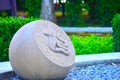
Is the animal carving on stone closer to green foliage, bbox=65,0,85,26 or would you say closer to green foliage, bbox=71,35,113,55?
green foliage, bbox=71,35,113,55

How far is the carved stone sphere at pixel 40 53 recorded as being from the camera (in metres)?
5.82

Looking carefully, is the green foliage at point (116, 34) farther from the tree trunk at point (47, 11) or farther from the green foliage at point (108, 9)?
the green foliage at point (108, 9)

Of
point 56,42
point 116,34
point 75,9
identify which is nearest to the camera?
point 56,42

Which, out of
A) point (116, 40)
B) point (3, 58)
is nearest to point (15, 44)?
point (3, 58)

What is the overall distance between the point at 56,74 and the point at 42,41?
1.79 ft

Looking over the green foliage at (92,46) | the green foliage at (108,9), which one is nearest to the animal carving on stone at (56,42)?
the green foliage at (92,46)

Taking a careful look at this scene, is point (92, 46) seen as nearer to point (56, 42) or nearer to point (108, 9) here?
point (56, 42)

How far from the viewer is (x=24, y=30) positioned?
6.11 m

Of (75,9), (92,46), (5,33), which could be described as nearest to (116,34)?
(92,46)

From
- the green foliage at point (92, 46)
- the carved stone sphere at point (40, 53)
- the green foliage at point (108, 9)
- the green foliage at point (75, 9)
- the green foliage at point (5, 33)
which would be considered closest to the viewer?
the carved stone sphere at point (40, 53)

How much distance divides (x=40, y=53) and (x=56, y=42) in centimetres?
38

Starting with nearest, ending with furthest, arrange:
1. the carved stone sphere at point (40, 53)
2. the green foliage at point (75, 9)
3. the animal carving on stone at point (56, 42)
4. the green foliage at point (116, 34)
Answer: the carved stone sphere at point (40, 53) → the animal carving on stone at point (56, 42) → the green foliage at point (116, 34) → the green foliage at point (75, 9)

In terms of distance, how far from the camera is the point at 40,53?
5797mm

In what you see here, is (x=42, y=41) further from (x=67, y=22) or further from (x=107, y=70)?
(x=67, y=22)
